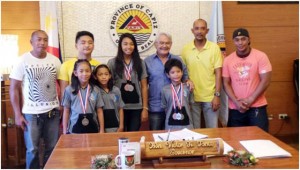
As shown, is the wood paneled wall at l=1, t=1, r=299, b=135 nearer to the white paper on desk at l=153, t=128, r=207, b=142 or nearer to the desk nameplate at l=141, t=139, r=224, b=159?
the white paper on desk at l=153, t=128, r=207, b=142

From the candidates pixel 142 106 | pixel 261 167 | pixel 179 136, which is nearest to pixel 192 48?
pixel 142 106

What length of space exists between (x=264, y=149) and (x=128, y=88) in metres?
1.42

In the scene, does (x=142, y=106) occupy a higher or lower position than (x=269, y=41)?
lower

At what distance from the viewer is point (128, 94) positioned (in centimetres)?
293

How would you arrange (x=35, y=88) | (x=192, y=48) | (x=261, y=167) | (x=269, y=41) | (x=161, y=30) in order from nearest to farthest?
1. (x=261, y=167)
2. (x=35, y=88)
3. (x=192, y=48)
4. (x=161, y=30)
5. (x=269, y=41)

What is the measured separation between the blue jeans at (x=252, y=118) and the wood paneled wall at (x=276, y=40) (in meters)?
1.31

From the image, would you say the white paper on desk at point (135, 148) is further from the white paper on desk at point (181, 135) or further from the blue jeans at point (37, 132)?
the blue jeans at point (37, 132)

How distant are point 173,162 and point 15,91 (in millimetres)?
1766

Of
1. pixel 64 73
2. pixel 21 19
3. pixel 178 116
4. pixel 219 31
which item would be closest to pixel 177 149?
pixel 178 116

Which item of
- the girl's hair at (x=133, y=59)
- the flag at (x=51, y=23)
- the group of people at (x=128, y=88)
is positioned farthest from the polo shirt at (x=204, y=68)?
the flag at (x=51, y=23)

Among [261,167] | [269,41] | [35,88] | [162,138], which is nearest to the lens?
[261,167]

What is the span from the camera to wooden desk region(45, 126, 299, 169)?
64.9 inches

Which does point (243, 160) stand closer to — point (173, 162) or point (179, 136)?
point (173, 162)

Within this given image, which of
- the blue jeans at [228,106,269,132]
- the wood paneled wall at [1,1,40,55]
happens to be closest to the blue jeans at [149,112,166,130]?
the blue jeans at [228,106,269,132]
